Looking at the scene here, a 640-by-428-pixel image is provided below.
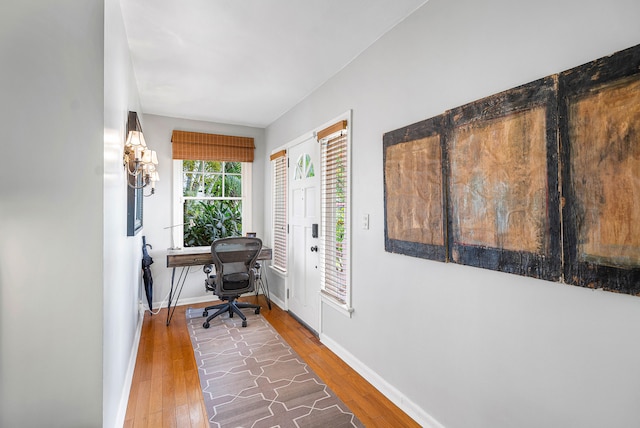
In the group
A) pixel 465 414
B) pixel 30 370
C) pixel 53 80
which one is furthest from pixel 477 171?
pixel 30 370

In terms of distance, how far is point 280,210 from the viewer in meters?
4.25

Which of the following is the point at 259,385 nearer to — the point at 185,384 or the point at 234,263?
the point at 185,384

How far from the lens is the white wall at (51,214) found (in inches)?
49.3

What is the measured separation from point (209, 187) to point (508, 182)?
12.9 feet

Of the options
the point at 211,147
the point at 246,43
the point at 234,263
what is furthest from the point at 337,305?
the point at 211,147

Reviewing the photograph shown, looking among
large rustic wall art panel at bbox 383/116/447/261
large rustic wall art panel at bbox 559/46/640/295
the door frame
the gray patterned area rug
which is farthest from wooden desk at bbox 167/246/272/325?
large rustic wall art panel at bbox 559/46/640/295

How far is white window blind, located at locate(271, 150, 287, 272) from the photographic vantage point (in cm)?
406

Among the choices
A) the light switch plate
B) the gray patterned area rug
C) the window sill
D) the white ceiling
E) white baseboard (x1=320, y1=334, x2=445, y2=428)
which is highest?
the white ceiling

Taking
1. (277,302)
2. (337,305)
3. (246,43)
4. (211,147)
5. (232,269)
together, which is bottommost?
(277,302)

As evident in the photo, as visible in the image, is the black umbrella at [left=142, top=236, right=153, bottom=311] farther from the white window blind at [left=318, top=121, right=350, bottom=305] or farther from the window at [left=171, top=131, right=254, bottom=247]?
the white window blind at [left=318, top=121, right=350, bottom=305]

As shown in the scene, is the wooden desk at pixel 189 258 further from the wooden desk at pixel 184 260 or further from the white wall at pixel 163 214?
the white wall at pixel 163 214

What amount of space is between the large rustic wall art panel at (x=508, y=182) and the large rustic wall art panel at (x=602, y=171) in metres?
0.05

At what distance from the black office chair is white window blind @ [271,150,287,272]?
546 millimetres

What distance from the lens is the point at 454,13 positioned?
1669mm
